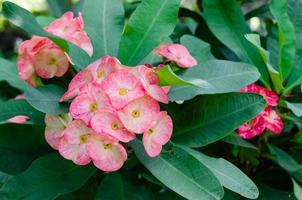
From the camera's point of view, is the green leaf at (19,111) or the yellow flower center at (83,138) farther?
the green leaf at (19,111)

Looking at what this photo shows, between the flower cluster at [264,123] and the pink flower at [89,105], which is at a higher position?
the pink flower at [89,105]

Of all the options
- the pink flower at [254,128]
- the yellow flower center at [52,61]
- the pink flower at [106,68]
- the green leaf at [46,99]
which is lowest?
the pink flower at [254,128]

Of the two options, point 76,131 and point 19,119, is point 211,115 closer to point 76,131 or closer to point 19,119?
point 76,131

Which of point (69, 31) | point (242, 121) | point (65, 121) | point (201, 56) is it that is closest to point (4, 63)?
point (69, 31)

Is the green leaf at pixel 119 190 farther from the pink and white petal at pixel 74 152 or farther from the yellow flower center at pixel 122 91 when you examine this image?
the yellow flower center at pixel 122 91

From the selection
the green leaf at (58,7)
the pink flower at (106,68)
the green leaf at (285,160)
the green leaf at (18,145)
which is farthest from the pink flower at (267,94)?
the green leaf at (58,7)

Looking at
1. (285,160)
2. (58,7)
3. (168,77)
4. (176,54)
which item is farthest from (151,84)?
(58,7)

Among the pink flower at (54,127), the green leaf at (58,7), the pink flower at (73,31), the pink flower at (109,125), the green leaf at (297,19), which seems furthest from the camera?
the green leaf at (58,7)

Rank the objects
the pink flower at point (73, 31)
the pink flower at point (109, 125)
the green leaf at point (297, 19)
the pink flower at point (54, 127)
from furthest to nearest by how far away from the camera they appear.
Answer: the green leaf at point (297, 19)
the pink flower at point (73, 31)
the pink flower at point (54, 127)
the pink flower at point (109, 125)
